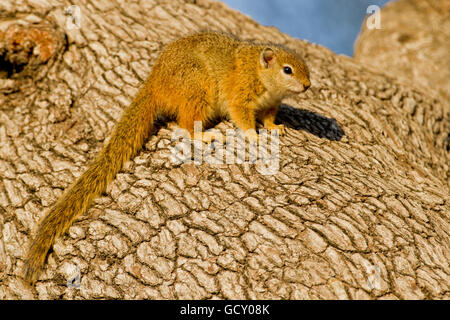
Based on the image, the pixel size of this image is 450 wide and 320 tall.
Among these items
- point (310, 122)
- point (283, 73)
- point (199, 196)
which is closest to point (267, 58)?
point (283, 73)

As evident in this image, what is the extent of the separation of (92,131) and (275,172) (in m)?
2.11

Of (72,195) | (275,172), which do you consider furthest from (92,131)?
(275,172)

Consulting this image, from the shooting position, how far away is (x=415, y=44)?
9.80 m

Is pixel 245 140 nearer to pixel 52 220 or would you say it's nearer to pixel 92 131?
pixel 92 131

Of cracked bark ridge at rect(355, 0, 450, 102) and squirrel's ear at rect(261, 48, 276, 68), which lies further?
cracked bark ridge at rect(355, 0, 450, 102)

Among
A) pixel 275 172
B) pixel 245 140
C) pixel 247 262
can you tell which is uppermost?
pixel 245 140

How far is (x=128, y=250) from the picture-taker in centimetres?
343

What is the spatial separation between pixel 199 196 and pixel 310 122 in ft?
6.43

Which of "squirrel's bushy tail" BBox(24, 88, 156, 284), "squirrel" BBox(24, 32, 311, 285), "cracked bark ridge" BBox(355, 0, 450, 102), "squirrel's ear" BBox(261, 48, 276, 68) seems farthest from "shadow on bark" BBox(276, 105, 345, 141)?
"cracked bark ridge" BBox(355, 0, 450, 102)

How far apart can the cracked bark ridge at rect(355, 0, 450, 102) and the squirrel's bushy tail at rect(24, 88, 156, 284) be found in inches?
275

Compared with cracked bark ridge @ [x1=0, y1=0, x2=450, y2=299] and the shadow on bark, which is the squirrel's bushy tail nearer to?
cracked bark ridge @ [x1=0, y1=0, x2=450, y2=299]

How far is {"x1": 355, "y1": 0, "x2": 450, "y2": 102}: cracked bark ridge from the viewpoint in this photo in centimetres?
945

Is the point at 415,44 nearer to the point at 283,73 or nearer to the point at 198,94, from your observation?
the point at 283,73

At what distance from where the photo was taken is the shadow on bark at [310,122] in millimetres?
4875
